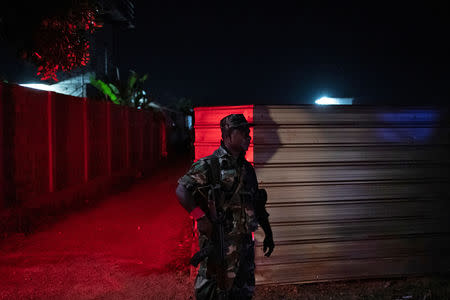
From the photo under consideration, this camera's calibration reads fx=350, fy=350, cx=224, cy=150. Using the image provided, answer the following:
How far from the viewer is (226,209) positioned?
101 inches

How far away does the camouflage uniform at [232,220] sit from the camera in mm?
2506

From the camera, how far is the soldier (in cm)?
246

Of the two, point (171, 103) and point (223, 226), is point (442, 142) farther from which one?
point (171, 103)

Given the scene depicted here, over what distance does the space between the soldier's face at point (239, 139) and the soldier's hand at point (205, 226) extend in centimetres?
56

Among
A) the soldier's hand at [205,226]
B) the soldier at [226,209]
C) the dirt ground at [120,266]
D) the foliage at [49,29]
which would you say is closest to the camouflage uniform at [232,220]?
the soldier at [226,209]

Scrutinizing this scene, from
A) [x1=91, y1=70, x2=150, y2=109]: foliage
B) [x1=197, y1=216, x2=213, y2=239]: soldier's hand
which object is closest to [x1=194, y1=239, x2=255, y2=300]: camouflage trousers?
[x1=197, y1=216, x2=213, y2=239]: soldier's hand

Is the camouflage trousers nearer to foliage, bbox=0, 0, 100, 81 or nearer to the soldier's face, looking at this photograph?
the soldier's face

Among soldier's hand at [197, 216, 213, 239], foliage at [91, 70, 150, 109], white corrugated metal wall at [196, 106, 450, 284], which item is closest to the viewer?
soldier's hand at [197, 216, 213, 239]

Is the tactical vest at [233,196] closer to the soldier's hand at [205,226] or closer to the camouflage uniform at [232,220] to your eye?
the camouflage uniform at [232,220]

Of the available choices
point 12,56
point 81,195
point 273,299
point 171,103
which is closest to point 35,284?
point 273,299

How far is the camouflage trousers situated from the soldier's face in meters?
0.72

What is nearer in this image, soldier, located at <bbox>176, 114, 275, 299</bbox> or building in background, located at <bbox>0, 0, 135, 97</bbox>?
soldier, located at <bbox>176, 114, 275, 299</bbox>

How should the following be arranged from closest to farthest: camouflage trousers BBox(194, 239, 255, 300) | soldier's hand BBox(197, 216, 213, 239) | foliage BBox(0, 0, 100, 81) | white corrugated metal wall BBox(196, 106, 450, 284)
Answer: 1. soldier's hand BBox(197, 216, 213, 239)
2. camouflage trousers BBox(194, 239, 255, 300)
3. white corrugated metal wall BBox(196, 106, 450, 284)
4. foliage BBox(0, 0, 100, 81)

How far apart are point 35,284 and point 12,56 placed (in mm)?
19825
